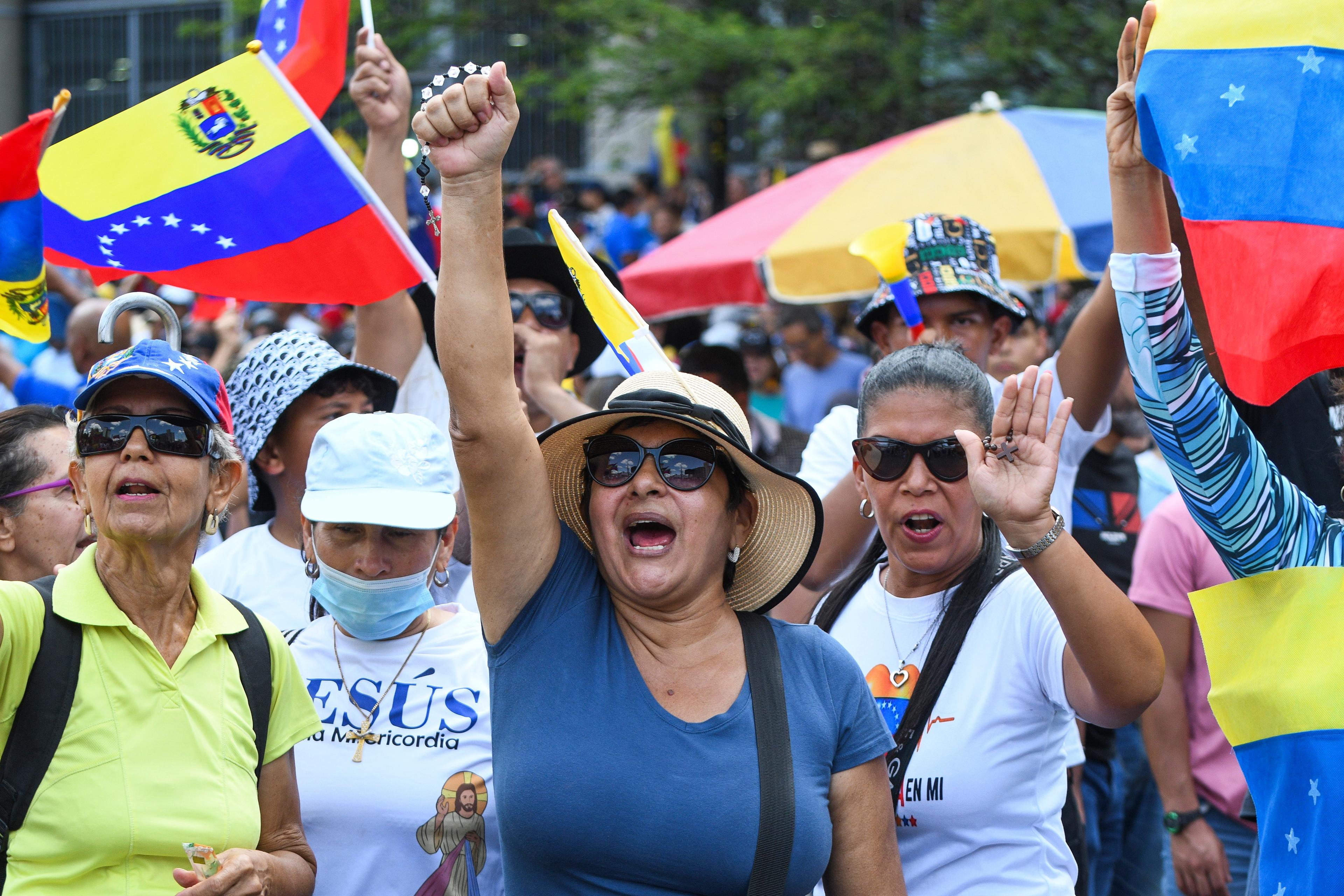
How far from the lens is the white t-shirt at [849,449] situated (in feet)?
11.9

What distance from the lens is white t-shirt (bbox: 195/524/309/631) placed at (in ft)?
11.6

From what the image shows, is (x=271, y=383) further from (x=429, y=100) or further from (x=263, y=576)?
(x=429, y=100)

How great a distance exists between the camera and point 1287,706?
246 cm

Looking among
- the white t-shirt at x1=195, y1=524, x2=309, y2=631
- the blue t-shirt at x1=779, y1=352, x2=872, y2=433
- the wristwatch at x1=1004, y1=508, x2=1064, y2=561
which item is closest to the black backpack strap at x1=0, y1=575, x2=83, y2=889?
the white t-shirt at x1=195, y1=524, x2=309, y2=631

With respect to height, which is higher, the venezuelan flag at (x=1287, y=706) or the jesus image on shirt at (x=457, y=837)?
Answer: the venezuelan flag at (x=1287, y=706)

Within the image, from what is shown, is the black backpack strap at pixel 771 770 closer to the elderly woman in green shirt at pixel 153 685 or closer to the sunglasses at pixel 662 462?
the sunglasses at pixel 662 462

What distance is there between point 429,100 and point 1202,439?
→ 1.47 m

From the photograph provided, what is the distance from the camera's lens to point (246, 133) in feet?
14.0

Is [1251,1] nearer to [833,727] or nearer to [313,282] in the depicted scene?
[833,727]

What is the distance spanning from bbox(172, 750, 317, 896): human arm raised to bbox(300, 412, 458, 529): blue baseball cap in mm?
563

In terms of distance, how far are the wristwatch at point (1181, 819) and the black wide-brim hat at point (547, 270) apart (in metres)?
2.38


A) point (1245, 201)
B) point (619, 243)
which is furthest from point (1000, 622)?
point (619, 243)

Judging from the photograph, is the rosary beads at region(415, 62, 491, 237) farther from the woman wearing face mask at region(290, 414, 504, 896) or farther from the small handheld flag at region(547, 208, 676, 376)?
the woman wearing face mask at region(290, 414, 504, 896)

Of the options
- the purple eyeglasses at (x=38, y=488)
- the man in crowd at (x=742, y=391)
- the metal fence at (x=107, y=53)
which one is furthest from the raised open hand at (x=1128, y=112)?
the metal fence at (x=107, y=53)
